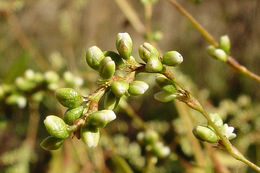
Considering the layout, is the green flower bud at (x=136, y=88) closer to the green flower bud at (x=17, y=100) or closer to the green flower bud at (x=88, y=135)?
the green flower bud at (x=88, y=135)

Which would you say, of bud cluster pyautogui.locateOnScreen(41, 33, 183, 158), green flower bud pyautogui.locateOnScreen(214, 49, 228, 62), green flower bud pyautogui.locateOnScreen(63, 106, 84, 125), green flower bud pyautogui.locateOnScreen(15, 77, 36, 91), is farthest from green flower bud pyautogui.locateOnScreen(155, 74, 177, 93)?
green flower bud pyautogui.locateOnScreen(15, 77, 36, 91)

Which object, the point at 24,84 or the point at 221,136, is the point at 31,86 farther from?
the point at 221,136

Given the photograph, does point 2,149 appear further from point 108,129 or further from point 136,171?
point 136,171

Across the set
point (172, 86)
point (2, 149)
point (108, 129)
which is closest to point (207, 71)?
point (108, 129)

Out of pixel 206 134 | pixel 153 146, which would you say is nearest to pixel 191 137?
pixel 153 146

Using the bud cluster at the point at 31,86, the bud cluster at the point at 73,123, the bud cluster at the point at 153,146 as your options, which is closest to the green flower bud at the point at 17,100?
the bud cluster at the point at 31,86

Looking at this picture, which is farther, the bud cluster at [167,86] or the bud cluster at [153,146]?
the bud cluster at [153,146]
